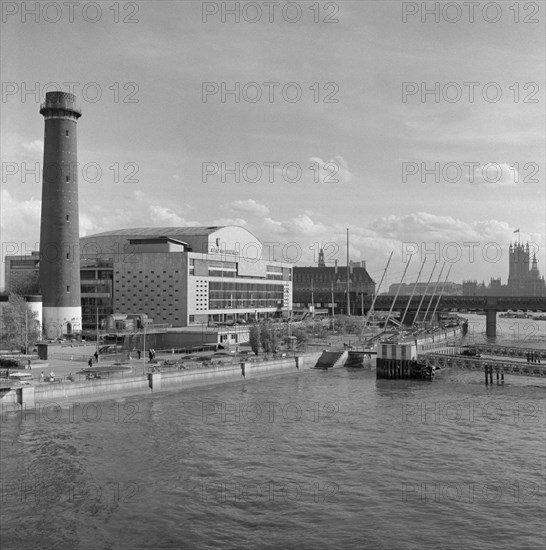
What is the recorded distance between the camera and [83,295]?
106500 millimetres

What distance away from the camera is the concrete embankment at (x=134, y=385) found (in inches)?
1929

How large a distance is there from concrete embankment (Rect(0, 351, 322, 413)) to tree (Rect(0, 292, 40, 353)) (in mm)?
22049

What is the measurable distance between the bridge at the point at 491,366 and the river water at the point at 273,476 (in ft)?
61.5

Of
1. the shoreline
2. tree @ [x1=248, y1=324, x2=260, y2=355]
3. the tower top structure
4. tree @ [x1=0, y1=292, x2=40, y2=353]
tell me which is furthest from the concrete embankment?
the tower top structure

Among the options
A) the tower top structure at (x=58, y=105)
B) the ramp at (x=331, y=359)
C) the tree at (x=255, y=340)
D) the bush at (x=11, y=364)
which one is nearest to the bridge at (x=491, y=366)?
the ramp at (x=331, y=359)

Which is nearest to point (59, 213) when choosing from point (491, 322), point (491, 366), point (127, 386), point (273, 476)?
point (127, 386)

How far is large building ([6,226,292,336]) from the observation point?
4035 inches

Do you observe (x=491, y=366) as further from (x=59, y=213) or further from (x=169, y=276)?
(x=59, y=213)

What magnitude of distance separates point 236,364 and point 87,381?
19.5m

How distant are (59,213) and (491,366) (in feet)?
179

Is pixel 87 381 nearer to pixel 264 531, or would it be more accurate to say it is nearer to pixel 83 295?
pixel 264 531

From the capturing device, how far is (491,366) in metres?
72.4

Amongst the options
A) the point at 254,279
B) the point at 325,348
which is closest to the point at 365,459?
the point at 325,348

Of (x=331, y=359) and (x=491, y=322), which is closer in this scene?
(x=331, y=359)
